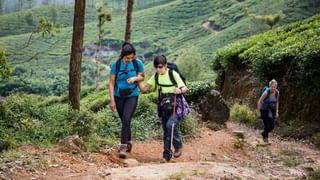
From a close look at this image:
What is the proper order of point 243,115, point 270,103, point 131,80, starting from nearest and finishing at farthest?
point 131,80
point 270,103
point 243,115

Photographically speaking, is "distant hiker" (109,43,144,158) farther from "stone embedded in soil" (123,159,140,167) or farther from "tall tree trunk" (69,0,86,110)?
"tall tree trunk" (69,0,86,110)

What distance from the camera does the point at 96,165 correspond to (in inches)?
269

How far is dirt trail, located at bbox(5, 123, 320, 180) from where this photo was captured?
598cm

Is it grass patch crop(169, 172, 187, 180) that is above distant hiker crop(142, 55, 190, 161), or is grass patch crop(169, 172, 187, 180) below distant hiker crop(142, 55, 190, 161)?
below

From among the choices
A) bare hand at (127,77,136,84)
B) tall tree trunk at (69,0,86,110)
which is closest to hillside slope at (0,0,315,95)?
tall tree trunk at (69,0,86,110)

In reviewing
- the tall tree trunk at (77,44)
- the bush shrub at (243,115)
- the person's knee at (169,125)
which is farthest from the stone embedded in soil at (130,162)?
the bush shrub at (243,115)

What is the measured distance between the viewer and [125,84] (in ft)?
24.3

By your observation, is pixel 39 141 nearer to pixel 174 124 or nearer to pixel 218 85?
pixel 174 124

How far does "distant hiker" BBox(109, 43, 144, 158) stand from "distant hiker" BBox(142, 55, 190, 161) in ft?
0.77

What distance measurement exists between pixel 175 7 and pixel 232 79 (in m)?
133

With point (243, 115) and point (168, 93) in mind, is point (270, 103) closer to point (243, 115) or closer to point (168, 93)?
point (243, 115)

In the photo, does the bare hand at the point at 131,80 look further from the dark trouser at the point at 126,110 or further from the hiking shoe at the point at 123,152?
the hiking shoe at the point at 123,152

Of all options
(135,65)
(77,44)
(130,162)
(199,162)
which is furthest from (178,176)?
(77,44)

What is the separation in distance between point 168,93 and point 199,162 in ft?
4.07
